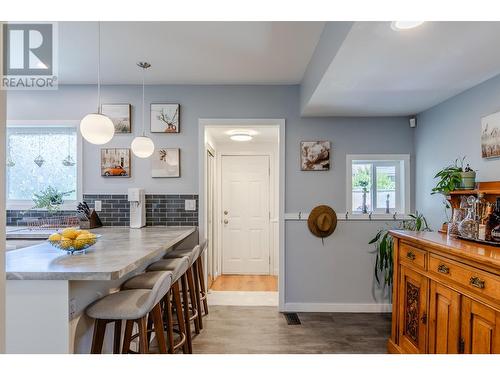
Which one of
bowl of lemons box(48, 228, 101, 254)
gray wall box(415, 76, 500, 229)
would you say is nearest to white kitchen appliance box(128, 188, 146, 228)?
bowl of lemons box(48, 228, 101, 254)

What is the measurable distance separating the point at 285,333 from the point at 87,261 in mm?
1971

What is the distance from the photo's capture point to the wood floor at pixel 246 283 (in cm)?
439

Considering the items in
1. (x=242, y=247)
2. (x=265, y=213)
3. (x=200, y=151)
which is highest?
(x=200, y=151)

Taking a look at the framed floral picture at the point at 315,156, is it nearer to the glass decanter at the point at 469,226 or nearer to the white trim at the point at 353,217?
the white trim at the point at 353,217

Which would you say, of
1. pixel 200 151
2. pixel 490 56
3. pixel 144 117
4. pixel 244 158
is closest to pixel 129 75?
pixel 144 117

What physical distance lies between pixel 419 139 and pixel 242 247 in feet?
10.1

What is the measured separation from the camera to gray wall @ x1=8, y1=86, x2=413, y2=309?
3.52m

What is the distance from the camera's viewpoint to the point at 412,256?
2.22 metres

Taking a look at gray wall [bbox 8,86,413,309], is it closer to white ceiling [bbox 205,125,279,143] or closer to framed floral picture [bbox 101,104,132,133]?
framed floral picture [bbox 101,104,132,133]

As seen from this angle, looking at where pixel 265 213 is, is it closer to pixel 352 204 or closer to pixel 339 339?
pixel 352 204

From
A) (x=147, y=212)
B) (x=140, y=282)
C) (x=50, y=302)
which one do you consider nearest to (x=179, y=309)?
(x=140, y=282)

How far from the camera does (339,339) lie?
9.29 ft

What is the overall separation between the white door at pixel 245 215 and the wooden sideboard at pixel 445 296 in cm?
291

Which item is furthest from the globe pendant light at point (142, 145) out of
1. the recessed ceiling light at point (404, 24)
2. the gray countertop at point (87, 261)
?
the recessed ceiling light at point (404, 24)
